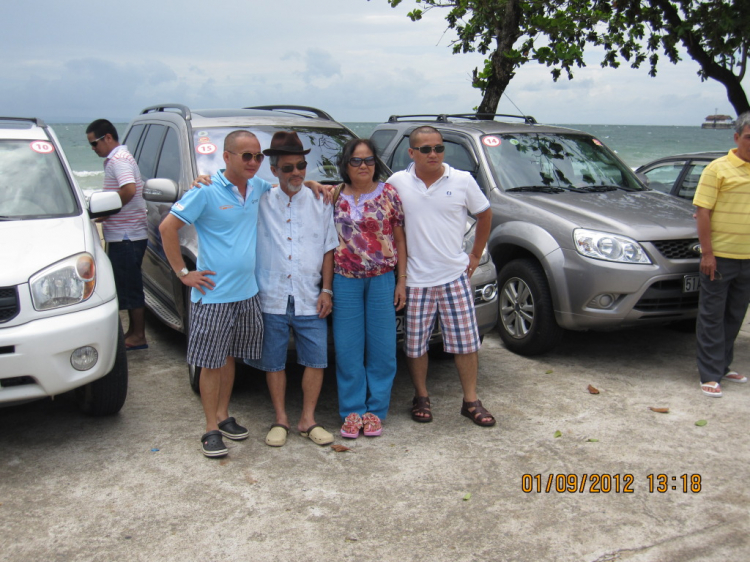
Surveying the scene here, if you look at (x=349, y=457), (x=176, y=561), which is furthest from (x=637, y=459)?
(x=176, y=561)

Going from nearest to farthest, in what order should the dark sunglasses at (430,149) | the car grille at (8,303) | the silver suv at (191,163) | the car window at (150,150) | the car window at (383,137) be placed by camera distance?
1. the car grille at (8,303)
2. the dark sunglasses at (430,149)
3. the silver suv at (191,163)
4. the car window at (150,150)
5. the car window at (383,137)

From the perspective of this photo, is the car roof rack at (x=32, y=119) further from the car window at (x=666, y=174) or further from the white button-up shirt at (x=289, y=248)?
the car window at (x=666, y=174)

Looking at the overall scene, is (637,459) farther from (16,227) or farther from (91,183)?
(91,183)

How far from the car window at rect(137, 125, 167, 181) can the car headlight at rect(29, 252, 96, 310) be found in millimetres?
2049

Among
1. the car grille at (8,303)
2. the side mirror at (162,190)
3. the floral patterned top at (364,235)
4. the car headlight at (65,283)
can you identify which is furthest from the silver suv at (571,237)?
the car grille at (8,303)

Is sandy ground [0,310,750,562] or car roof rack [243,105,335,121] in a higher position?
car roof rack [243,105,335,121]

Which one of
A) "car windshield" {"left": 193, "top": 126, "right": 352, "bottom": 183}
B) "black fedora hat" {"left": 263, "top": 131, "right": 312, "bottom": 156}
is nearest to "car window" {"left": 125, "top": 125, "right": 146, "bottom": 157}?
"car windshield" {"left": 193, "top": 126, "right": 352, "bottom": 183}

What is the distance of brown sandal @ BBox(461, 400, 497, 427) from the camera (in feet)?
13.7

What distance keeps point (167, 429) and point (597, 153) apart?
4.53 m

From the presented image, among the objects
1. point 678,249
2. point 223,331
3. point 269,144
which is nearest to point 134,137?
point 269,144

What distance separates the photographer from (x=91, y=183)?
2652cm

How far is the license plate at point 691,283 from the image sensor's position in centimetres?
506

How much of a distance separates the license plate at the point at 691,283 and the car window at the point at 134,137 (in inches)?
180

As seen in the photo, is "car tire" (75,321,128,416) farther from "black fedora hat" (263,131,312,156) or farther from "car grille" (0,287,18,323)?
"black fedora hat" (263,131,312,156)
